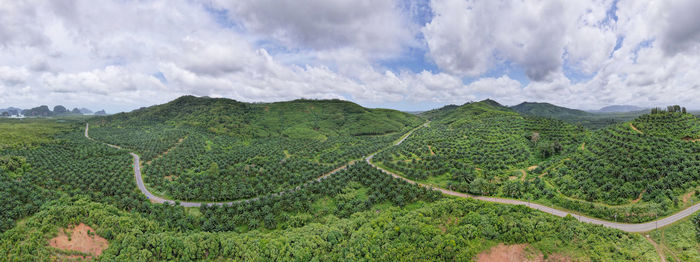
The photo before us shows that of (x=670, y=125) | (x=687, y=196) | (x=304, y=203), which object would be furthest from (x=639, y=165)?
(x=304, y=203)

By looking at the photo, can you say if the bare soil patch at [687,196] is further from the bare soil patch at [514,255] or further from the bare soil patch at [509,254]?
the bare soil patch at [509,254]

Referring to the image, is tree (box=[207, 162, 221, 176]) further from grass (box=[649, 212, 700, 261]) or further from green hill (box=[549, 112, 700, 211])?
grass (box=[649, 212, 700, 261])

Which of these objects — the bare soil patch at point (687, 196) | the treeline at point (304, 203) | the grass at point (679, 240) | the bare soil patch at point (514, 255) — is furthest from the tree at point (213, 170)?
the bare soil patch at point (687, 196)

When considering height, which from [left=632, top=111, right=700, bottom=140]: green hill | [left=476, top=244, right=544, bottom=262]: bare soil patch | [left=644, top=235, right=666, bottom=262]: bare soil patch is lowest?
[left=476, top=244, right=544, bottom=262]: bare soil patch

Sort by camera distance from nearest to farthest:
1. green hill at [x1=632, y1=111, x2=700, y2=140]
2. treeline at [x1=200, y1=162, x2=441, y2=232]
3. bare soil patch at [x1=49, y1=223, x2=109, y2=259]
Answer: bare soil patch at [x1=49, y1=223, x2=109, y2=259]
treeline at [x1=200, y1=162, x2=441, y2=232]
green hill at [x1=632, y1=111, x2=700, y2=140]

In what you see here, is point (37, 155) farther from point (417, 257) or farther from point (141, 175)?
point (417, 257)

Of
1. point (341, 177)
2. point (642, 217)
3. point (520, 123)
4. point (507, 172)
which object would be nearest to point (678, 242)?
point (642, 217)

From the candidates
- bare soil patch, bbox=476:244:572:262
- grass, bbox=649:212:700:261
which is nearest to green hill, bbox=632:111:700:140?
grass, bbox=649:212:700:261
